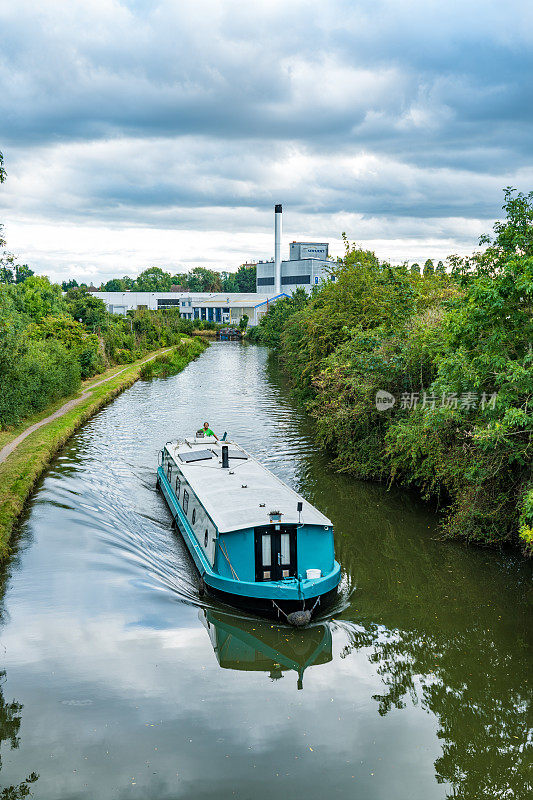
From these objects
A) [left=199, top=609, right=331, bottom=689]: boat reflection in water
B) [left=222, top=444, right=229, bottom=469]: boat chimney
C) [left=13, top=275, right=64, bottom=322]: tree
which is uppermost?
[left=13, top=275, right=64, bottom=322]: tree

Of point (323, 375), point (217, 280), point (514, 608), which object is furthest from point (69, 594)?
point (217, 280)

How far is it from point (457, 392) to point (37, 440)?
59.3ft

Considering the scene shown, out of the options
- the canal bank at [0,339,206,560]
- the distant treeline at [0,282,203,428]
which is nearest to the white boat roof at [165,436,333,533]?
the canal bank at [0,339,206,560]

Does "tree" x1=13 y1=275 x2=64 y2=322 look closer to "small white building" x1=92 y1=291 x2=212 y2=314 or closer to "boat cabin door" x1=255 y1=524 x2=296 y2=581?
"boat cabin door" x1=255 y1=524 x2=296 y2=581

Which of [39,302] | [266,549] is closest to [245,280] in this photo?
[39,302]

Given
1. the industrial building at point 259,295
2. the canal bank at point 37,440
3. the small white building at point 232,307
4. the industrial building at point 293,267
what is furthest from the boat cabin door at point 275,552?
the small white building at point 232,307

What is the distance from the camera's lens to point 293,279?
128 meters

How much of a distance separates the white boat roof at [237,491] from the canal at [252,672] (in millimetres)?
2112

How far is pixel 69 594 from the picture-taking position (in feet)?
49.9

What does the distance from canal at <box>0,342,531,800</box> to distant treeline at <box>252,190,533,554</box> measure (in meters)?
1.82

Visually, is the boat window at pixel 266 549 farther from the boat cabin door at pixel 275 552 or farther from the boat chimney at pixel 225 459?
the boat chimney at pixel 225 459

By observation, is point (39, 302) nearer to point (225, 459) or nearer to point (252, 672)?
point (225, 459)

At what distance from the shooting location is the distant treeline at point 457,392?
596 inches

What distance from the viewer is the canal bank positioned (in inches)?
776
